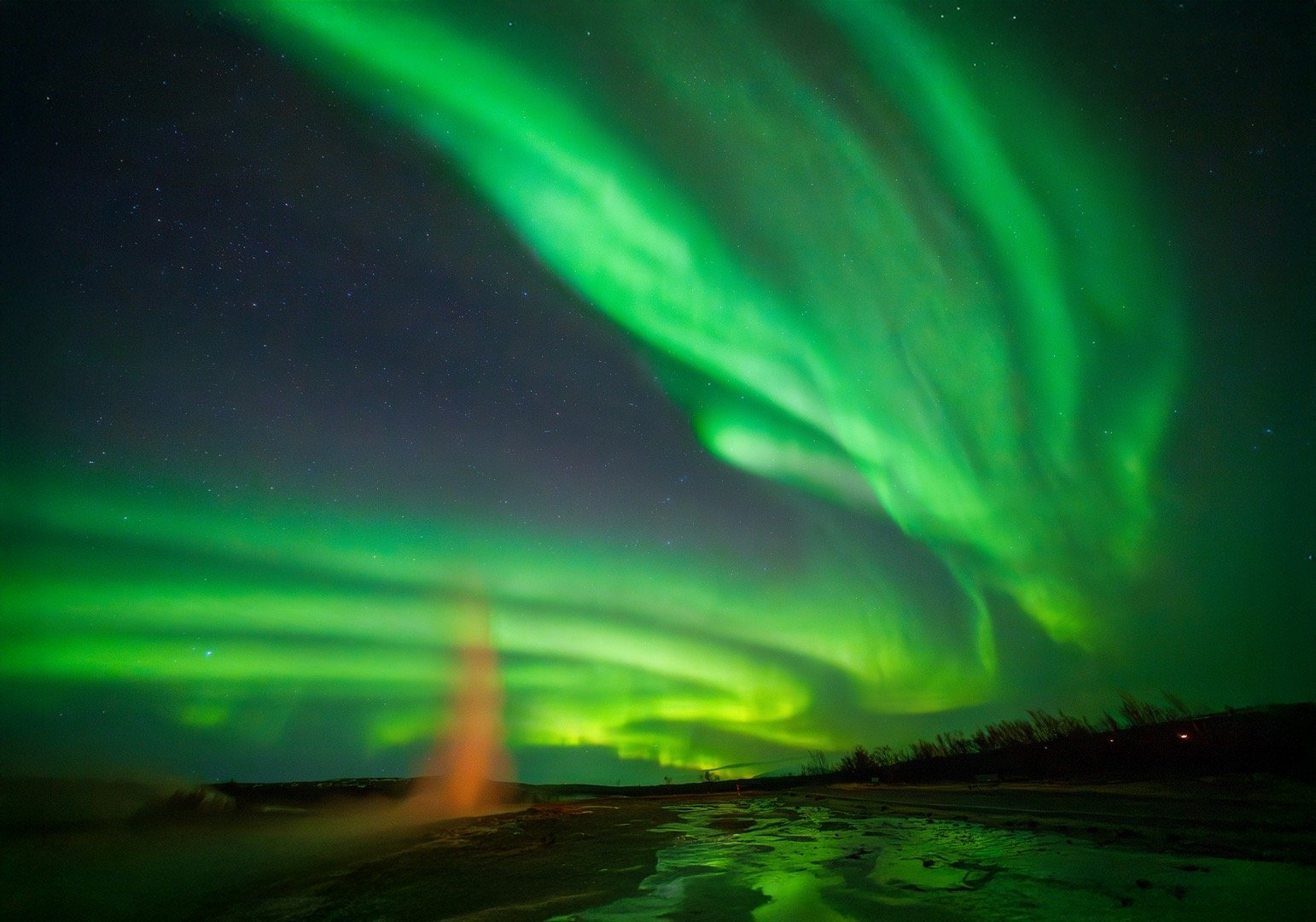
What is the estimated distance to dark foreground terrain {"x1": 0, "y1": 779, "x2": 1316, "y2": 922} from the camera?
5.94 meters

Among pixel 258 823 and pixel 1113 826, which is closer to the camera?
pixel 1113 826

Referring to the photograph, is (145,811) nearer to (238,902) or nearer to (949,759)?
(238,902)

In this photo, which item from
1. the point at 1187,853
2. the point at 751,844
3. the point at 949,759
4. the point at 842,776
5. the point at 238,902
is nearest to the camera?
the point at 1187,853

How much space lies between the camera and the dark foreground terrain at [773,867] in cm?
594

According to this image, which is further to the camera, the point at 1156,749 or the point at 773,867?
the point at 1156,749

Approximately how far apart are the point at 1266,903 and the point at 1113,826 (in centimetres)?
632

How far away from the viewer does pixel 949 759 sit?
1682 inches

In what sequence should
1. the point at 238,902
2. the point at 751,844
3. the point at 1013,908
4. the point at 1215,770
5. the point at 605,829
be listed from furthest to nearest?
the point at 1215,770
the point at 605,829
the point at 751,844
the point at 238,902
the point at 1013,908

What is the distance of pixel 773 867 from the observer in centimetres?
843

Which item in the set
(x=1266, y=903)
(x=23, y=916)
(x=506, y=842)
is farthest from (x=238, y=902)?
(x=1266, y=903)

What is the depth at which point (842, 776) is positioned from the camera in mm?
62969

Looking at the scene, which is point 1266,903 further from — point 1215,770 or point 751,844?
point 1215,770

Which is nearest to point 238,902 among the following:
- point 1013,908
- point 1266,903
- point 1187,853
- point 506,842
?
point 506,842

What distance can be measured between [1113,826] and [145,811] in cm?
3932
